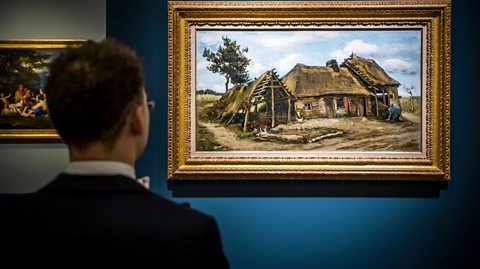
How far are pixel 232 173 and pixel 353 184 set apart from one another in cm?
68

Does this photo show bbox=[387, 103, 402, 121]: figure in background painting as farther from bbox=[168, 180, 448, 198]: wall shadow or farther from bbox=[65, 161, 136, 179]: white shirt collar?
bbox=[65, 161, 136, 179]: white shirt collar

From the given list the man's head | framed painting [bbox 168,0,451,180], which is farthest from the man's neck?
framed painting [bbox 168,0,451,180]

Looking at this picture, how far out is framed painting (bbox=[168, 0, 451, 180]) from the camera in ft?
9.36

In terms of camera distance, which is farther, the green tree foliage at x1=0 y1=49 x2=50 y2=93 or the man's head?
the green tree foliage at x1=0 y1=49 x2=50 y2=93

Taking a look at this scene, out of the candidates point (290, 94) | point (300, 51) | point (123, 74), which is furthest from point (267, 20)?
point (123, 74)

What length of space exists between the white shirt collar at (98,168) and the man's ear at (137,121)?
0.07 metres

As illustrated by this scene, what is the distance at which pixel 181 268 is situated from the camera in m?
0.91

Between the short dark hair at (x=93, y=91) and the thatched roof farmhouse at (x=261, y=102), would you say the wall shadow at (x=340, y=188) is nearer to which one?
the thatched roof farmhouse at (x=261, y=102)

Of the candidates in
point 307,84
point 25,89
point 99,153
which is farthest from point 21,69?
point 99,153

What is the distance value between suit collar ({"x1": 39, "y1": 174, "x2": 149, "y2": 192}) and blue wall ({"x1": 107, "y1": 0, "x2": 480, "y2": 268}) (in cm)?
190

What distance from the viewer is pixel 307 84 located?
9.43ft

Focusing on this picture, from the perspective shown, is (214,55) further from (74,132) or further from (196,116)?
(74,132)

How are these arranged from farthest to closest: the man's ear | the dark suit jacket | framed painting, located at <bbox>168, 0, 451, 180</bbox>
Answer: framed painting, located at <bbox>168, 0, 451, 180</bbox>
the man's ear
the dark suit jacket

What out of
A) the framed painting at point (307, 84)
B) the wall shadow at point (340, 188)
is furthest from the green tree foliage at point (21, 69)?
the wall shadow at point (340, 188)
